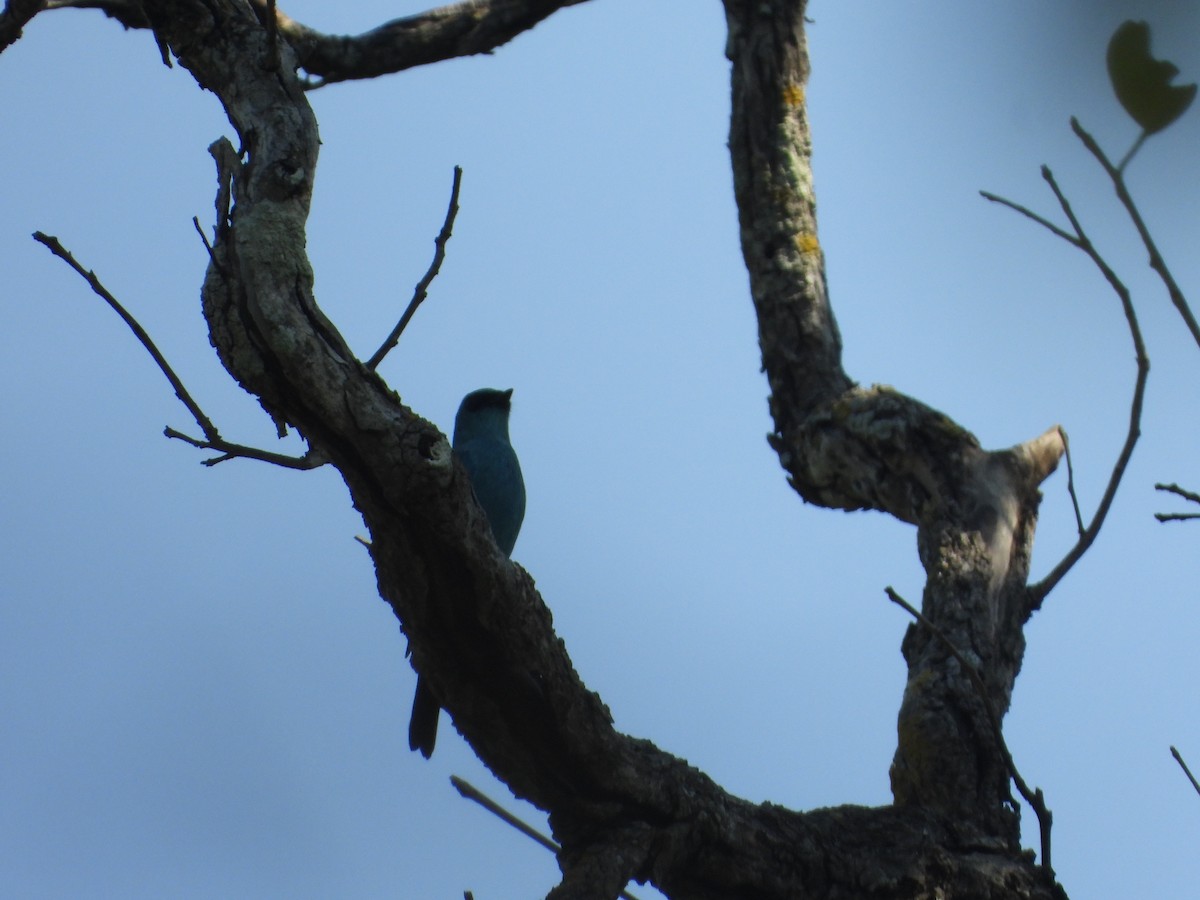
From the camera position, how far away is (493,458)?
6.07 metres

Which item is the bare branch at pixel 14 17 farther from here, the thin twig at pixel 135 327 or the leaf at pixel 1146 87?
the leaf at pixel 1146 87

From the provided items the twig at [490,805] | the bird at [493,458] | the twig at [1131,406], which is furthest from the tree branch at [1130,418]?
the bird at [493,458]

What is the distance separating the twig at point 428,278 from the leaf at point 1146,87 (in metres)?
1.92

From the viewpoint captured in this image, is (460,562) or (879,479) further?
(879,479)

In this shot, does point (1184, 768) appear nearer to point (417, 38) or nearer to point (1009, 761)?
point (1009, 761)

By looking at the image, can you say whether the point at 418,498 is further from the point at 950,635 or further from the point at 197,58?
the point at 950,635

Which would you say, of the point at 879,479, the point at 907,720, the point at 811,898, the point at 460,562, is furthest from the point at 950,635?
the point at 460,562

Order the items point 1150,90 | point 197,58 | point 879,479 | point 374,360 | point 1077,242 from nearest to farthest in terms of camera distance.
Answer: point 1150,90 → point 1077,242 → point 374,360 → point 197,58 → point 879,479

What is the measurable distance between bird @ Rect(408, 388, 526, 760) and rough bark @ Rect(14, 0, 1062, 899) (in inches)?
77.0

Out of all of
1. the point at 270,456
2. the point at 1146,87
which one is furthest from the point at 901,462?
the point at 1146,87

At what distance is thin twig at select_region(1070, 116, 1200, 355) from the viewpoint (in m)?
1.38

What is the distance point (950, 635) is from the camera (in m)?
3.84

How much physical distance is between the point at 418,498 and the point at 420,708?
2175 millimetres

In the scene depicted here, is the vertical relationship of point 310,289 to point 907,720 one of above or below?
below
